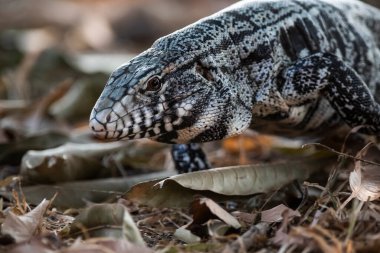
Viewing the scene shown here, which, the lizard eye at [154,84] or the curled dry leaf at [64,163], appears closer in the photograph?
the lizard eye at [154,84]

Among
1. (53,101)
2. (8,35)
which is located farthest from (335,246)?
(8,35)

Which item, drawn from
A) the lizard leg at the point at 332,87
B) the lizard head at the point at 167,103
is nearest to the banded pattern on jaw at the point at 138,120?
the lizard head at the point at 167,103

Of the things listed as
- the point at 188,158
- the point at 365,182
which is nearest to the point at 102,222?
the point at 365,182

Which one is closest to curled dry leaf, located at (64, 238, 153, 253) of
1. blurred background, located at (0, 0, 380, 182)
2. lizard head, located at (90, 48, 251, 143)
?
lizard head, located at (90, 48, 251, 143)

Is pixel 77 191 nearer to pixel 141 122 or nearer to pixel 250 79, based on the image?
pixel 141 122

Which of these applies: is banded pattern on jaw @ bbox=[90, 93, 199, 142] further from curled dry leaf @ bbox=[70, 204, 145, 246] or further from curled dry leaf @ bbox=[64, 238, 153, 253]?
curled dry leaf @ bbox=[64, 238, 153, 253]

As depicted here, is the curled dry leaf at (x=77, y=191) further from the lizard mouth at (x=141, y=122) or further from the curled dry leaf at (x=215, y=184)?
the lizard mouth at (x=141, y=122)
